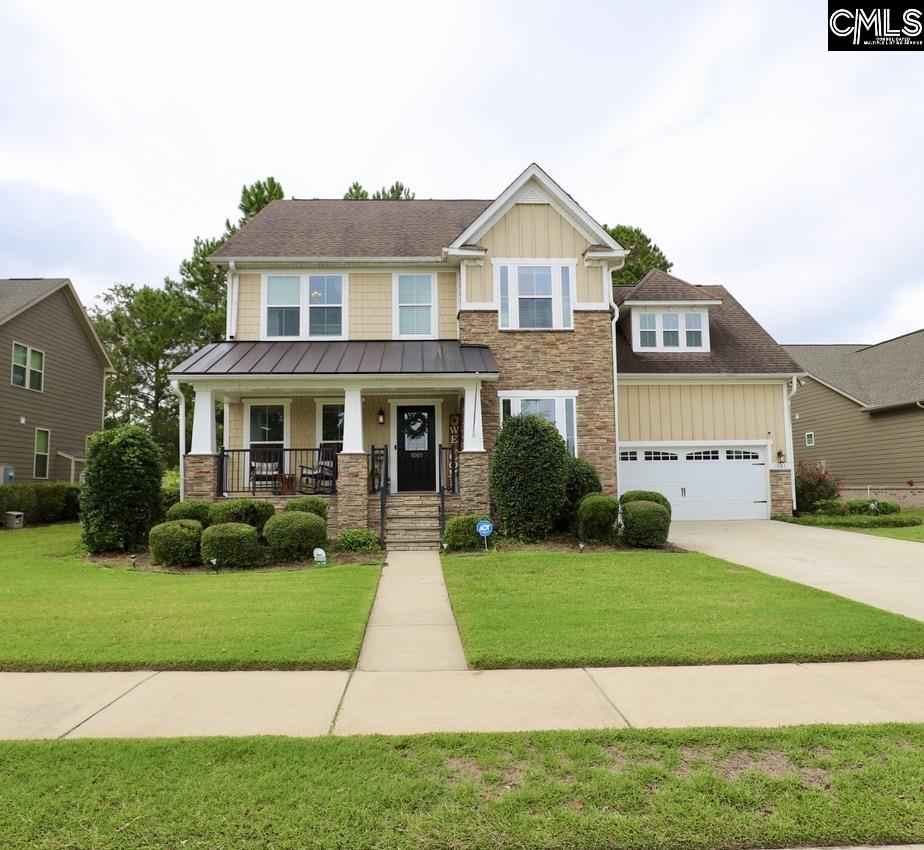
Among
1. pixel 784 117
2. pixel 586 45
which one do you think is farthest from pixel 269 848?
pixel 784 117

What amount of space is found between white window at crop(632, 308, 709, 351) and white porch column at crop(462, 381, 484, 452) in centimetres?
684

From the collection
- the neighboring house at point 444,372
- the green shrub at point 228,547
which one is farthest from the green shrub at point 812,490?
the green shrub at point 228,547

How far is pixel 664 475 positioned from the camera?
1697 centimetres

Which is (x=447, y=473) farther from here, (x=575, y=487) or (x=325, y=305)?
(x=325, y=305)

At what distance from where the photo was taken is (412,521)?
12688mm

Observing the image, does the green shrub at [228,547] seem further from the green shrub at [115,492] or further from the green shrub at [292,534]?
the green shrub at [115,492]

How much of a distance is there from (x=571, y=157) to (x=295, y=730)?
16.7 m

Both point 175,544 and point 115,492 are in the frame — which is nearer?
point 175,544

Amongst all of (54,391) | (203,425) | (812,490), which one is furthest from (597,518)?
(54,391)

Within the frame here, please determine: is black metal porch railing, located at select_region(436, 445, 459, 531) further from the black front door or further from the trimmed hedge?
the trimmed hedge

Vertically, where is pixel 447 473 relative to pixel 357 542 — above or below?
above

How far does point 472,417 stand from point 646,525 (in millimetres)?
4212

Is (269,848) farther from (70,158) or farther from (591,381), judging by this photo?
(70,158)

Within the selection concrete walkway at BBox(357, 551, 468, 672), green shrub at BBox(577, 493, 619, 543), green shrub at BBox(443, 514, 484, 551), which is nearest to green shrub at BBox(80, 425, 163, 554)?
concrete walkway at BBox(357, 551, 468, 672)
